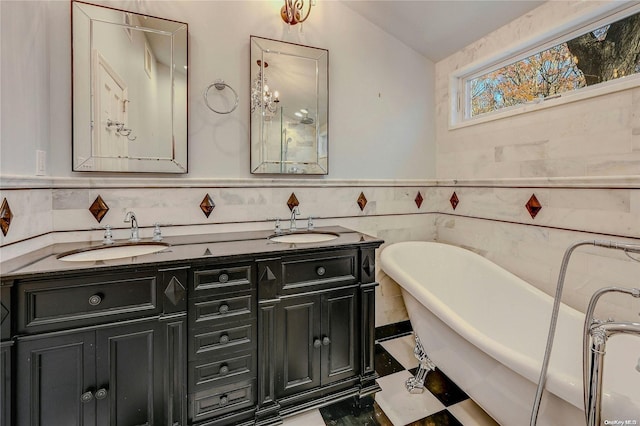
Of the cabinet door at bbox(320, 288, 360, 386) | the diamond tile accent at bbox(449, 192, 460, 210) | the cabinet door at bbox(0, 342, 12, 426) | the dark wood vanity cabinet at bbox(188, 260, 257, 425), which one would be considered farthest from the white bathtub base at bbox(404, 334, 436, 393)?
the cabinet door at bbox(0, 342, 12, 426)

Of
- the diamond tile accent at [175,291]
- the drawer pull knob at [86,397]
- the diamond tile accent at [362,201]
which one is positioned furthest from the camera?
the diamond tile accent at [362,201]

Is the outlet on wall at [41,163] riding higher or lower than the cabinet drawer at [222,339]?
higher

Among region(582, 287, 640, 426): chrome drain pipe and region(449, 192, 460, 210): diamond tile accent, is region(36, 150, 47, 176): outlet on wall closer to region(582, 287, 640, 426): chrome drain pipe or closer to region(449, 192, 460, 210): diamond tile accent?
region(582, 287, 640, 426): chrome drain pipe

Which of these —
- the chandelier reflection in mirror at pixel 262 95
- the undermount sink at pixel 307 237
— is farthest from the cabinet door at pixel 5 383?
the chandelier reflection in mirror at pixel 262 95

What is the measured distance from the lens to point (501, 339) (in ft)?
5.95

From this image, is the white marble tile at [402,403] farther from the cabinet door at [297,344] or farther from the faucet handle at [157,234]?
the faucet handle at [157,234]

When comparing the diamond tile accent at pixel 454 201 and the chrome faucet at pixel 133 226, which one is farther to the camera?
the diamond tile accent at pixel 454 201

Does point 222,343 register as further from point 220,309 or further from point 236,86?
point 236,86

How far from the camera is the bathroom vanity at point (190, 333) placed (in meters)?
1.14

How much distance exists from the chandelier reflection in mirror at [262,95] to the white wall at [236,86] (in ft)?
0.17

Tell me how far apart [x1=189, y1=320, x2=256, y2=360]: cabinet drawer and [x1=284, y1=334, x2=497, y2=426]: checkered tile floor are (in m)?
0.51

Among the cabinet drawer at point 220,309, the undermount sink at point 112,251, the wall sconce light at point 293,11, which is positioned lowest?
the cabinet drawer at point 220,309

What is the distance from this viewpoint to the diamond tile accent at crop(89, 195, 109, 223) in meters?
1.65

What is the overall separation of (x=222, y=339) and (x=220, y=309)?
0.14 meters
